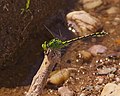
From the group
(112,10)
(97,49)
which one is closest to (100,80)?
(97,49)

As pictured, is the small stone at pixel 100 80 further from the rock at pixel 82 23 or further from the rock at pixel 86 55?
the rock at pixel 82 23

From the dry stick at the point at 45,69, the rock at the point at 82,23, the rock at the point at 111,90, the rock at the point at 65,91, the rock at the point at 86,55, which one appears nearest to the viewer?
the dry stick at the point at 45,69

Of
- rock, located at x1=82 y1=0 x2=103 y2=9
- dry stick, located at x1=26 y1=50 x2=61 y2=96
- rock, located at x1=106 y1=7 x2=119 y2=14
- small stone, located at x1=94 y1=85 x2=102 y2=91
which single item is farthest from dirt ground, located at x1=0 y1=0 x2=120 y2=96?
dry stick, located at x1=26 y1=50 x2=61 y2=96

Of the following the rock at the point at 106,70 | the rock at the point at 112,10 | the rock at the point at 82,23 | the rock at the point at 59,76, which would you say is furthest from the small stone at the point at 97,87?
the rock at the point at 112,10

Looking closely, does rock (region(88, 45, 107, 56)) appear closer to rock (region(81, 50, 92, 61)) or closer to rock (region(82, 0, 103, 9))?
rock (region(81, 50, 92, 61))

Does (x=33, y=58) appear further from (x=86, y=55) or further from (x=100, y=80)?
(x=100, y=80)

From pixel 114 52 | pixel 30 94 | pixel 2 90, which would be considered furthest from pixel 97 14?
pixel 30 94

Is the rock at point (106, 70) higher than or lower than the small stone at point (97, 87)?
higher

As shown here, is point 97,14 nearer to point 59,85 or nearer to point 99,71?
point 99,71
